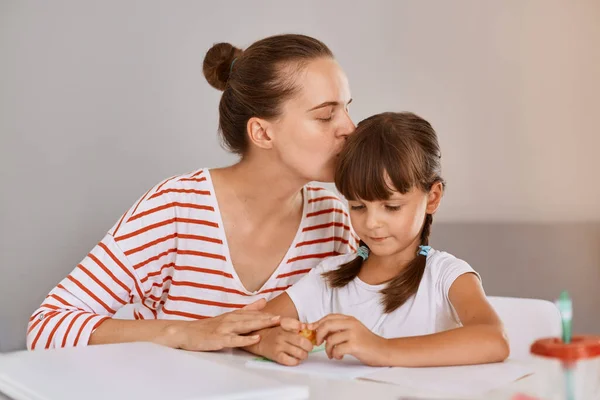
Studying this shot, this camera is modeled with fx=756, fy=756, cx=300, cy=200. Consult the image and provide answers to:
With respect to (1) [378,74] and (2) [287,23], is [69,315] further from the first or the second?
(1) [378,74]

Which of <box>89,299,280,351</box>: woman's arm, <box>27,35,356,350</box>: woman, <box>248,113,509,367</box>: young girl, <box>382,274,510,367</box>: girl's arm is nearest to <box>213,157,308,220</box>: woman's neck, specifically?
<box>27,35,356,350</box>: woman

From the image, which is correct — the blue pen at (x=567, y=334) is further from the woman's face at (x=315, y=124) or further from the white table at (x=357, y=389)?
the woman's face at (x=315, y=124)

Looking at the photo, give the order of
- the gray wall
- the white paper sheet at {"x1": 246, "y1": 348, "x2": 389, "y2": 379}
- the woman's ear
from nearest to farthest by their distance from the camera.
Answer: the white paper sheet at {"x1": 246, "y1": 348, "x2": 389, "y2": 379} → the woman's ear → the gray wall

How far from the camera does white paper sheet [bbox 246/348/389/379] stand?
97 centimetres

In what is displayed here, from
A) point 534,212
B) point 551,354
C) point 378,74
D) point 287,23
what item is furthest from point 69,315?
point 534,212

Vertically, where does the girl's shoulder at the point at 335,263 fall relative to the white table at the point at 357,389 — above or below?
above

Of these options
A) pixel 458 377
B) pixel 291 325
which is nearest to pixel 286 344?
pixel 291 325

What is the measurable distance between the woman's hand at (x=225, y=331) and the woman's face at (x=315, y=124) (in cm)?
43

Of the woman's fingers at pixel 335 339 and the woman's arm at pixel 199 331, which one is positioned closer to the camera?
the woman's fingers at pixel 335 339

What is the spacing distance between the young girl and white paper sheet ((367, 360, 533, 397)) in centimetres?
16

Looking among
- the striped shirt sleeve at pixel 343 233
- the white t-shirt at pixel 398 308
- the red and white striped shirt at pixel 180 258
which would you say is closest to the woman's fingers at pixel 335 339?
the white t-shirt at pixel 398 308

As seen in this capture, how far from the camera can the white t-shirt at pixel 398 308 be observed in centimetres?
134

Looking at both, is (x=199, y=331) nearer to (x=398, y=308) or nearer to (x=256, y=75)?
(x=398, y=308)

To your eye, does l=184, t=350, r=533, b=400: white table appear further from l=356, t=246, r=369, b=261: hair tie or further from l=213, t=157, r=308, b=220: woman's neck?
l=213, t=157, r=308, b=220: woman's neck
